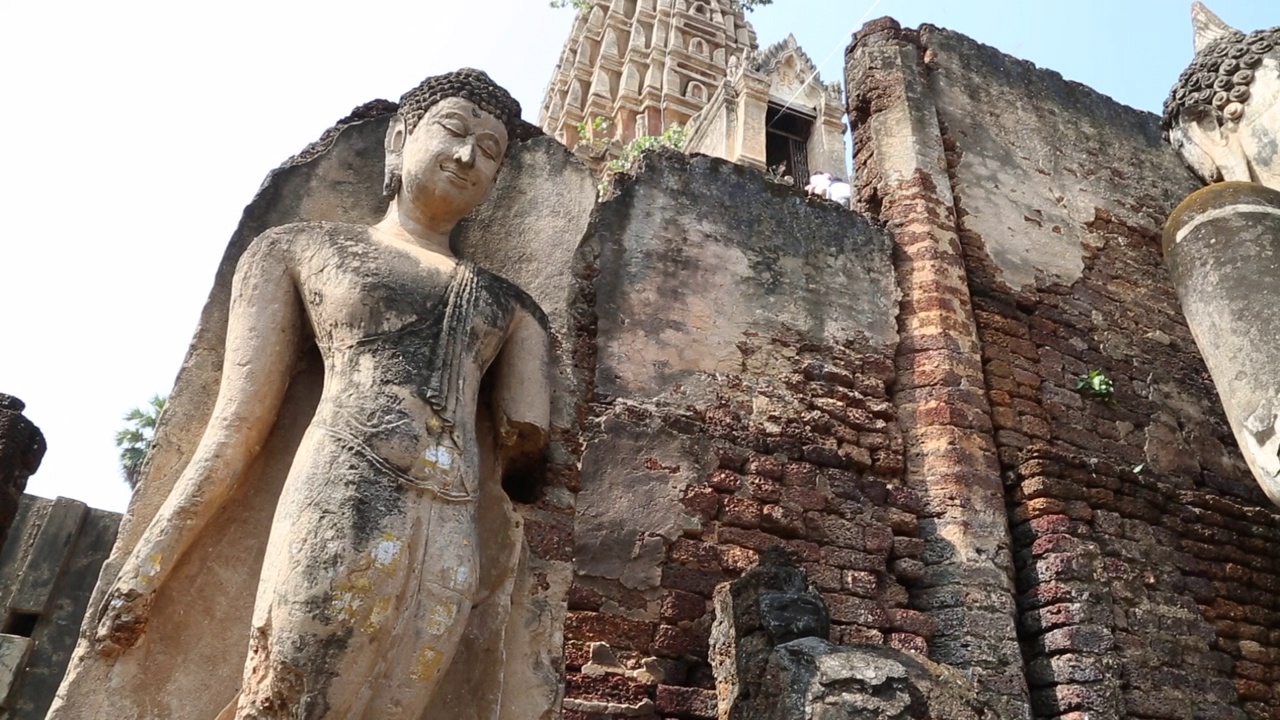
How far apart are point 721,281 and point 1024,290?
190 cm

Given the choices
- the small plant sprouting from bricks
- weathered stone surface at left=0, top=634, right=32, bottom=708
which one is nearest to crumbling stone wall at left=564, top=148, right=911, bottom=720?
the small plant sprouting from bricks

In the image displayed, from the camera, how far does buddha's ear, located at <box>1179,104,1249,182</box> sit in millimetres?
2910

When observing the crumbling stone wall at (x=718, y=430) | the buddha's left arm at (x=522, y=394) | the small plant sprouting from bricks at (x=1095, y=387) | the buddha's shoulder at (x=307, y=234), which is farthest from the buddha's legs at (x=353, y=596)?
the small plant sprouting from bricks at (x=1095, y=387)

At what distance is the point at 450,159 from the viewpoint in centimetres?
249

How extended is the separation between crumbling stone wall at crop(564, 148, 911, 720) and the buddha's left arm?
173 centimetres

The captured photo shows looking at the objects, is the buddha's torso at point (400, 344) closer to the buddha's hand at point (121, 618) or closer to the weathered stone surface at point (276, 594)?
the weathered stone surface at point (276, 594)

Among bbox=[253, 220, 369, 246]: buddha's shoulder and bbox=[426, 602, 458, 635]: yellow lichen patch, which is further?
bbox=[253, 220, 369, 246]: buddha's shoulder

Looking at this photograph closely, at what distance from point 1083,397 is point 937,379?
105 cm

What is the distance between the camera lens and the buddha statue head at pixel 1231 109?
280 centimetres

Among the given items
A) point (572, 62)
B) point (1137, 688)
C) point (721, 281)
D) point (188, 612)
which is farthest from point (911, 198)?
point (572, 62)

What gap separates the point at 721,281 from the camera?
208 inches

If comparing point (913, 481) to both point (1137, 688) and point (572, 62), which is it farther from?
point (572, 62)

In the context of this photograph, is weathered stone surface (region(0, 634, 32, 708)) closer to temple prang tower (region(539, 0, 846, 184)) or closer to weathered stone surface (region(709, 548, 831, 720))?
weathered stone surface (region(709, 548, 831, 720))

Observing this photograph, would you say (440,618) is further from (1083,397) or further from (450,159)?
(1083,397)
